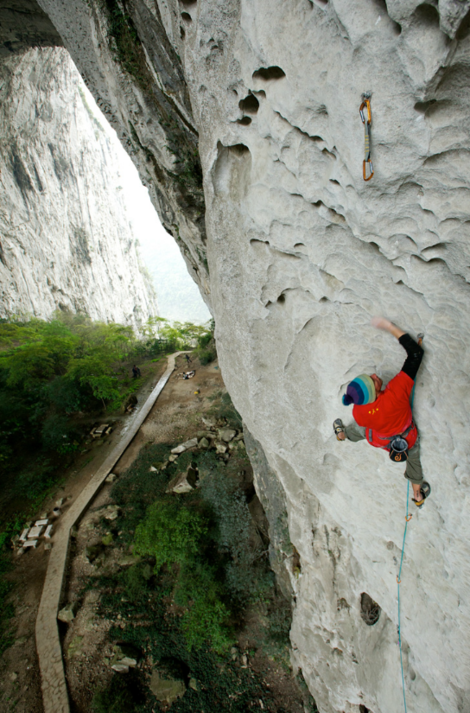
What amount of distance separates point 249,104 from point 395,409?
3364mm

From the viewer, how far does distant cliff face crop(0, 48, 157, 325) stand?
25172 mm

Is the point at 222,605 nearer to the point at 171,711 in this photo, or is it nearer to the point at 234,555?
the point at 234,555

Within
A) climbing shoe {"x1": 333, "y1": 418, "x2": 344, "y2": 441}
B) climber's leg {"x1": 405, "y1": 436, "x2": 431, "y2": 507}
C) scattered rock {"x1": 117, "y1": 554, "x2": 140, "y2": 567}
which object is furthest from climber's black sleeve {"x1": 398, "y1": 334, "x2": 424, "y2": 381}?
scattered rock {"x1": 117, "y1": 554, "x2": 140, "y2": 567}

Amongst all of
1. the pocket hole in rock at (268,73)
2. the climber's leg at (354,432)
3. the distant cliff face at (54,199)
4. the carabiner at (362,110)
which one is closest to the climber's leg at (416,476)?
the climber's leg at (354,432)

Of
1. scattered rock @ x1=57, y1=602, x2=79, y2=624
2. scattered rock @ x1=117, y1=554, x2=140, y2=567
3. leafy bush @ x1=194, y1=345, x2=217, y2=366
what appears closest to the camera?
scattered rock @ x1=57, y1=602, x2=79, y2=624

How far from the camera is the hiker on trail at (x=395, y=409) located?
270 centimetres

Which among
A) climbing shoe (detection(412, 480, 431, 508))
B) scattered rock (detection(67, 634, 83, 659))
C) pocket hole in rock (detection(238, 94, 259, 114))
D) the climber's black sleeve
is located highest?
pocket hole in rock (detection(238, 94, 259, 114))

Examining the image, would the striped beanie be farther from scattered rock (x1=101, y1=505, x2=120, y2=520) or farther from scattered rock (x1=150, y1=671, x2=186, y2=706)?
scattered rock (x1=101, y1=505, x2=120, y2=520)

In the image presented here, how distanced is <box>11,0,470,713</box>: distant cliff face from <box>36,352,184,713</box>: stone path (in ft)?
17.9

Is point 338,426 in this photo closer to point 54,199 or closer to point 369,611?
point 369,611

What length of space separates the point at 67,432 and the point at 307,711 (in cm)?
1119

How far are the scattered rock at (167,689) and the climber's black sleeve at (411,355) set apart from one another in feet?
27.7

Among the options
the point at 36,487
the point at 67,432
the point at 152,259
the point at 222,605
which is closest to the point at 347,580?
the point at 222,605

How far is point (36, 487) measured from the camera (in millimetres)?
11047
